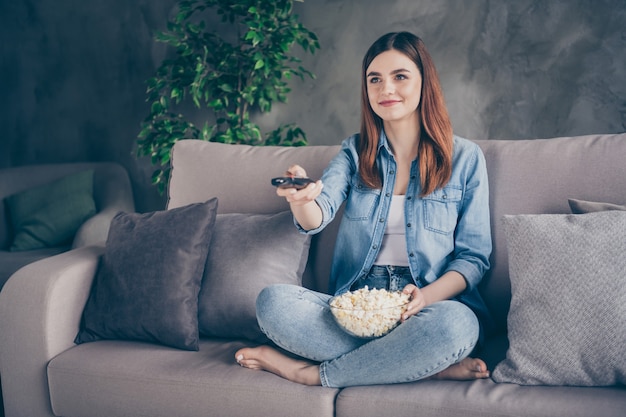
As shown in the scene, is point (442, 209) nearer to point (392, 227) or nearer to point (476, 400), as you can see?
point (392, 227)

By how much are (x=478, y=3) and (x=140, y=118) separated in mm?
1966

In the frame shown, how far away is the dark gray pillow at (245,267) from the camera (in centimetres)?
175

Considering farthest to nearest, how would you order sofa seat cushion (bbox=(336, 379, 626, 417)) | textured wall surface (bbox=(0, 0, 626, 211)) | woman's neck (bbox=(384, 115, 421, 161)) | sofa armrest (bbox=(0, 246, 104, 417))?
textured wall surface (bbox=(0, 0, 626, 211))
woman's neck (bbox=(384, 115, 421, 161))
sofa armrest (bbox=(0, 246, 104, 417))
sofa seat cushion (bbox=(336, 379, 626, 417))

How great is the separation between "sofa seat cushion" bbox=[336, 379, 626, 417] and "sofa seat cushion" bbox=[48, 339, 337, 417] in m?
0.09

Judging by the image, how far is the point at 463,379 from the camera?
1428 mm

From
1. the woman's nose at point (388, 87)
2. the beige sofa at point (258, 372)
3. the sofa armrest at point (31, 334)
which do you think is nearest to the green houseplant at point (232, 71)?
the beige sofa at point (258, 372)

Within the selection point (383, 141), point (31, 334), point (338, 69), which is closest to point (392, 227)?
point (383, 141)

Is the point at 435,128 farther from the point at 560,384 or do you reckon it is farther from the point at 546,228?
the point at 560,384

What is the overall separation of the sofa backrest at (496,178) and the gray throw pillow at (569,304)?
0.77 feet

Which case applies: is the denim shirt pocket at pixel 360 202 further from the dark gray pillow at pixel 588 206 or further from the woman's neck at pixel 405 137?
the dark gray pillow at pixel 588 206

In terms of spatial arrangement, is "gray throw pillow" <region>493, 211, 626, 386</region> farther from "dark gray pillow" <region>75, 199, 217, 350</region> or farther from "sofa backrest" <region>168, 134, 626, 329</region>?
"dark gray pillow" <region>75, 199, 217, 350</region>

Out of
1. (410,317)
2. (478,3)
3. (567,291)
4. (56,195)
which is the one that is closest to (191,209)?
(410,317)

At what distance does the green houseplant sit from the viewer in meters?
2.77

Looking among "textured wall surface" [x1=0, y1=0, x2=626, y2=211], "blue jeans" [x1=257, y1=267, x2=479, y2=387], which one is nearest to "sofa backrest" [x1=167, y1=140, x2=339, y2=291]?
"blue jeans" [x1=257, y1=267, x2=479, y2=387]
